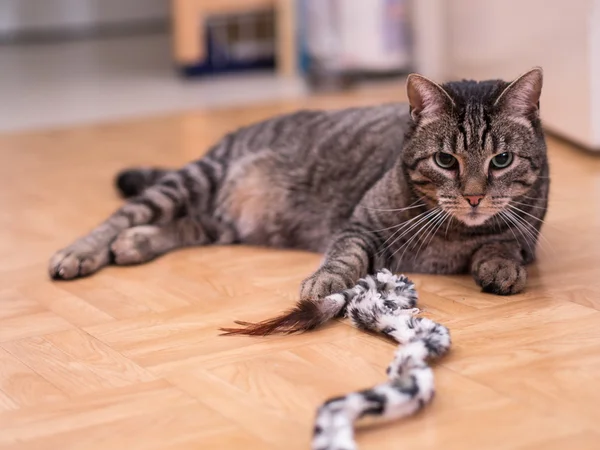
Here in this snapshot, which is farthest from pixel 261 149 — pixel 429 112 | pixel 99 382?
pixel 99 382

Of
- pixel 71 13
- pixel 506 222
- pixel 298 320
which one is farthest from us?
pixel 71 13

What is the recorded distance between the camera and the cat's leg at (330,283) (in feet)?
5.90

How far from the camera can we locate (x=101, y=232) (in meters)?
2.37

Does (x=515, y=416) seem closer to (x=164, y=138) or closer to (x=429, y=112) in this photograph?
(x=429, y=112)

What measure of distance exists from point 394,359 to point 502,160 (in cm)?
53

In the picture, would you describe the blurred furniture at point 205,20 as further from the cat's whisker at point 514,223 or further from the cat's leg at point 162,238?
the cat's whisker at point 514,223

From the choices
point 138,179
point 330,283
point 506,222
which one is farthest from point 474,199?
point 138,179

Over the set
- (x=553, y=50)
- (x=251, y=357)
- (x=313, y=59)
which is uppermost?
(x=553, y=50)

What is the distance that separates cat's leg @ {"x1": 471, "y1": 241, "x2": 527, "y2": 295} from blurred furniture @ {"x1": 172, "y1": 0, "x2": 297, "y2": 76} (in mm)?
3455

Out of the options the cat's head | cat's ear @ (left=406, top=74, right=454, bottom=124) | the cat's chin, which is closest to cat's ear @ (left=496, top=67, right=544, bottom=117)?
the cat's head

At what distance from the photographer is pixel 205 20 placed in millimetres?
5395

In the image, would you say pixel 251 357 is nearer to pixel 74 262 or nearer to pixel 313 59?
pixel 74 262

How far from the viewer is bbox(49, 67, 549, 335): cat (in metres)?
1.91

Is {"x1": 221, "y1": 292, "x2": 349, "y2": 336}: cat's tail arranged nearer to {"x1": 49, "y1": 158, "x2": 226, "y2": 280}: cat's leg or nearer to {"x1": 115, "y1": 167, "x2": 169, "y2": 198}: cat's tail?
{"x1": 49, "y1": 158, "x2": 226, "y2": 280}: cat's leg
